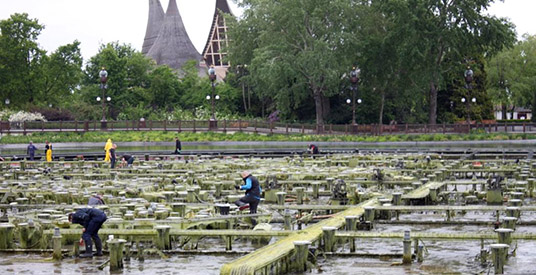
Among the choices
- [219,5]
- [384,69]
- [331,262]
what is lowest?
[331,262]

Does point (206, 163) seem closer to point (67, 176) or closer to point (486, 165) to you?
point (67, 176)

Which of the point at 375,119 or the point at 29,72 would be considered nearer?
the point at 375,119

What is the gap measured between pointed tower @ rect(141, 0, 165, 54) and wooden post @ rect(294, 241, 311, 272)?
127002 mm

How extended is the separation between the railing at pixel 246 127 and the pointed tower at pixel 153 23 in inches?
2848

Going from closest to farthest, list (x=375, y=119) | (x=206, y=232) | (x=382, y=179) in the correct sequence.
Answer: (x=206, y=232), (x=382, y=179), (x=375, y=119)

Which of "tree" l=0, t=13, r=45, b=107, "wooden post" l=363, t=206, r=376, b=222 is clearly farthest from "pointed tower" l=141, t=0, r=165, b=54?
"wooden post" l=363, t=206, r=376, b=222

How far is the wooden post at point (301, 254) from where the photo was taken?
671 inches

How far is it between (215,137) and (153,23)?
7957 centimetres

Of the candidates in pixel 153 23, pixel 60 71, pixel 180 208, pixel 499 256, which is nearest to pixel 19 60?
pixel 60 71

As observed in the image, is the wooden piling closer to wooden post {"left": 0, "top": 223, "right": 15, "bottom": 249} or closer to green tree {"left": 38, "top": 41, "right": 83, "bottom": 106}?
wooden post {"left": 0, "top": 223, "right": 15, "bottom": 249}

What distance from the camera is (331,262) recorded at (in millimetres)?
18172

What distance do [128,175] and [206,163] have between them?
648 cm

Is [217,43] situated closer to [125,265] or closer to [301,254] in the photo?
[125,265]

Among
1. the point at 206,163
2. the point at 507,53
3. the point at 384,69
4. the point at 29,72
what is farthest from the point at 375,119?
the point at 206,163
